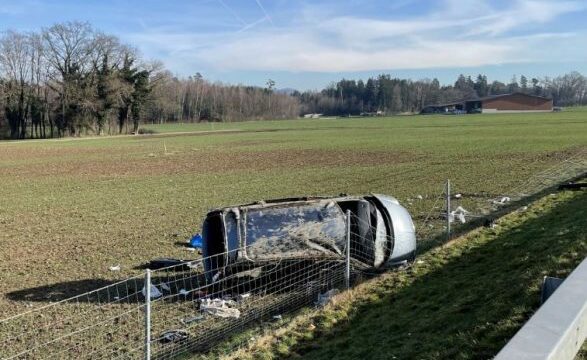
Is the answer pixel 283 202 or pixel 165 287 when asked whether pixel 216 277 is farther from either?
pixel 283 202

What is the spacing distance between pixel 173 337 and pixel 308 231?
2708 mm

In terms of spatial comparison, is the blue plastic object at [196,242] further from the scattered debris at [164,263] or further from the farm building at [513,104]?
the farm building at [513,104]

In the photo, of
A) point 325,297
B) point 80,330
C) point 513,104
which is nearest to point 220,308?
point 325,297

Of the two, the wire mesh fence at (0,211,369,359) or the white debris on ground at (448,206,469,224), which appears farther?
the white debris on ground at (448,206,469,224)

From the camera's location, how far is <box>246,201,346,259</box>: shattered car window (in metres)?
8.38

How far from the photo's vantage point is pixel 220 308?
746 centimetres

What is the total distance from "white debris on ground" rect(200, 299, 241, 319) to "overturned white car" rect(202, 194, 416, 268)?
2.15ft

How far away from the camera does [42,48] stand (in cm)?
9356

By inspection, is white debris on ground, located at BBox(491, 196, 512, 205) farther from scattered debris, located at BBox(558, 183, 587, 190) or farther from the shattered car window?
the shattered car window

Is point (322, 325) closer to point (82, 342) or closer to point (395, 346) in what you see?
point (395, 346)

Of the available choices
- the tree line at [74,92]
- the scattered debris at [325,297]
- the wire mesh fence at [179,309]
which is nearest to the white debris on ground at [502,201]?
the wire mesh fence at [179,309]

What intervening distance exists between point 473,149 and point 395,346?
30.6 m

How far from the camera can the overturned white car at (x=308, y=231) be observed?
27.5 ft

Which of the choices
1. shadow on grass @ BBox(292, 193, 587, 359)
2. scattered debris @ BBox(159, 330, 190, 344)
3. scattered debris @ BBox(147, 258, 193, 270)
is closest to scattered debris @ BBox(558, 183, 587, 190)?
shadow on grass @ BBox(292, 193, 587, 359)
